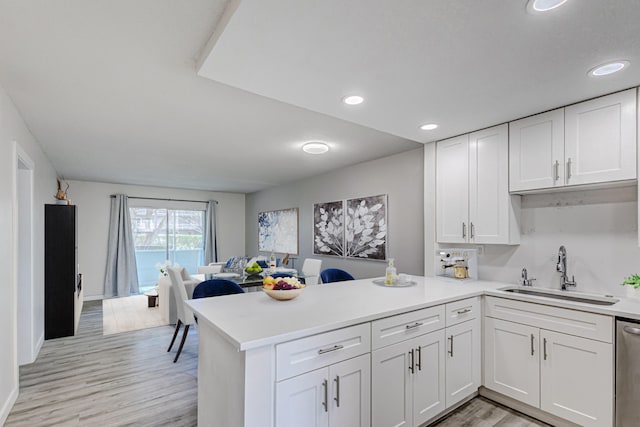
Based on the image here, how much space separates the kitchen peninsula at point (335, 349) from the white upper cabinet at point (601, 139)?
2.98 ft

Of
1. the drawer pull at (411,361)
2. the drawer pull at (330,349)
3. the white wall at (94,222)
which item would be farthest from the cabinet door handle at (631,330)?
the white wall at (94,222)

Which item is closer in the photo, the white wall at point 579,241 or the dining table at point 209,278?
the white wall at point 579,241

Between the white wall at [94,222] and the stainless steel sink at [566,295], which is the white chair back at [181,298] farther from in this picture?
the white wall at [94,222]

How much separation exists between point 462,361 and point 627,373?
0.92m

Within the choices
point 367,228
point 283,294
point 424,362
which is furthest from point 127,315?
point 424,362

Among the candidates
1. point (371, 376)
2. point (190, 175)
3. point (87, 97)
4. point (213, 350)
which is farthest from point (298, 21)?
point (190, 175)

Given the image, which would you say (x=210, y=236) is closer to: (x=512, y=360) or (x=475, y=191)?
(x=475, y=191)

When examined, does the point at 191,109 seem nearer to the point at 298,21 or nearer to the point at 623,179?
the point at 298,21

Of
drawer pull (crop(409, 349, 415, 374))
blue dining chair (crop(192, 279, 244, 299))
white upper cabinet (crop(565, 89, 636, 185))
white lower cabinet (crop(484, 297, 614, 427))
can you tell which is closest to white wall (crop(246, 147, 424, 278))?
white lower cabinet (crop(484, 297, 614, 427))

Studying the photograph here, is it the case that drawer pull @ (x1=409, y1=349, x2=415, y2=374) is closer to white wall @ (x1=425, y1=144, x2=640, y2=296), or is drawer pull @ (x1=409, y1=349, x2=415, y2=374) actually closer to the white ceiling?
white wall @ (x1=425, y1=144, x2=640, y2=296)

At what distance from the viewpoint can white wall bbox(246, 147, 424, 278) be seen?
4.05 meters

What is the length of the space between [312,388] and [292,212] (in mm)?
5081

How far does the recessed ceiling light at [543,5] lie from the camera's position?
1.29 metres

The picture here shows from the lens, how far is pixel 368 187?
4773 mm
